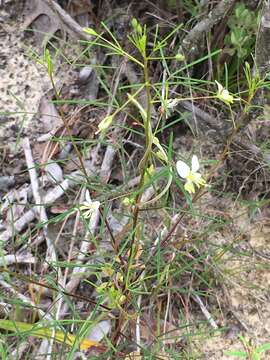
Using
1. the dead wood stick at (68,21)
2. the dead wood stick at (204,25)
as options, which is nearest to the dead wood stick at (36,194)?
the dead wood stick at (68,21)

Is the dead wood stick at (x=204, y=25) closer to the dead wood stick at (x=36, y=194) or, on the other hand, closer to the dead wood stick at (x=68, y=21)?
the dead wood stick at (x=68, y=21)

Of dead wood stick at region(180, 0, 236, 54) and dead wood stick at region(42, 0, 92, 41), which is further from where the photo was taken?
dead wood stick at region(42, 0, 92, 41)

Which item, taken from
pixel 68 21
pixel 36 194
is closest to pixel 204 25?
pixel 68 21

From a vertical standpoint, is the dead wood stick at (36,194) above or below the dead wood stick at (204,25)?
below

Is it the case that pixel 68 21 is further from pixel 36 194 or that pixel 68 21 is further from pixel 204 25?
pixel 36 194

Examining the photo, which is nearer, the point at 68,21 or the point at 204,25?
the point at 204,25

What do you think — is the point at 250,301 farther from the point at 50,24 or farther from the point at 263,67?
the point at 50,24

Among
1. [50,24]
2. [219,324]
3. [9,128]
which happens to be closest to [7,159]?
[9,128]

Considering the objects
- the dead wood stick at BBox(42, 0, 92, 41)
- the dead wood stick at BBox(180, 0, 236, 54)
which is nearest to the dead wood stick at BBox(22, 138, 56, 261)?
the dead wood stick at BBox(42, 0, 92, 41)

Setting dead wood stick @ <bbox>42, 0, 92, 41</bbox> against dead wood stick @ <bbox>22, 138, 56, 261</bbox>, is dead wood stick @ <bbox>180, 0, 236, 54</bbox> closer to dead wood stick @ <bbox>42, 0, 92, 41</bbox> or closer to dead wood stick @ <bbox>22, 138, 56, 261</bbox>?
dead wood stick @ <bbox>42, 0, 92, 41</bbox>

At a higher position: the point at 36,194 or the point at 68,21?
the point at 68,21

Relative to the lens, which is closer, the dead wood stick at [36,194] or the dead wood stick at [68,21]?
the dead wood stick at [36,194]

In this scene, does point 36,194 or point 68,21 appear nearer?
point 36,194
